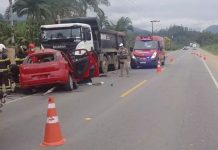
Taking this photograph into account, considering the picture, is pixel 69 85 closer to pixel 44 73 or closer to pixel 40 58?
pixel 44 73

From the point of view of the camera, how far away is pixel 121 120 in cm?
1097

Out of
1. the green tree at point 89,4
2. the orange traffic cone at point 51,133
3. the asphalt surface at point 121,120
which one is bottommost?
the asphalt surface at point 121,120

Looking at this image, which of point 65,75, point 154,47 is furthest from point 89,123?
point 154,47

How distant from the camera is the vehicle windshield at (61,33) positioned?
71.7 ft

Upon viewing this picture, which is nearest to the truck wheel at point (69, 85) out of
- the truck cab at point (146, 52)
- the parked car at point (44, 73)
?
the parked car at point (44, 73)

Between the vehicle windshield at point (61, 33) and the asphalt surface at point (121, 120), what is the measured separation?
443 cm

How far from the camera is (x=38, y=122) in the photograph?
11094mm

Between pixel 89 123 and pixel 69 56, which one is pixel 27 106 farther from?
pixel 69 56

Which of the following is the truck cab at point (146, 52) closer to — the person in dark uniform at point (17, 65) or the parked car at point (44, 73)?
the person in dark uniform at point (17, 65)

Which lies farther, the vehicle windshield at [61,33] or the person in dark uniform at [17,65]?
the vehicle windshield at [61,33]

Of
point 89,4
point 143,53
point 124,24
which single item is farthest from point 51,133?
point 124,24

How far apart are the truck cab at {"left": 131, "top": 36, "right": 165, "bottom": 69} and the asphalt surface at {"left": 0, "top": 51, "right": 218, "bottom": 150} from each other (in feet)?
54.4

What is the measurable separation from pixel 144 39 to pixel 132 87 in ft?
56.2

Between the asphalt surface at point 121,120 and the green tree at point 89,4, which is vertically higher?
the green tree at point 89,4
